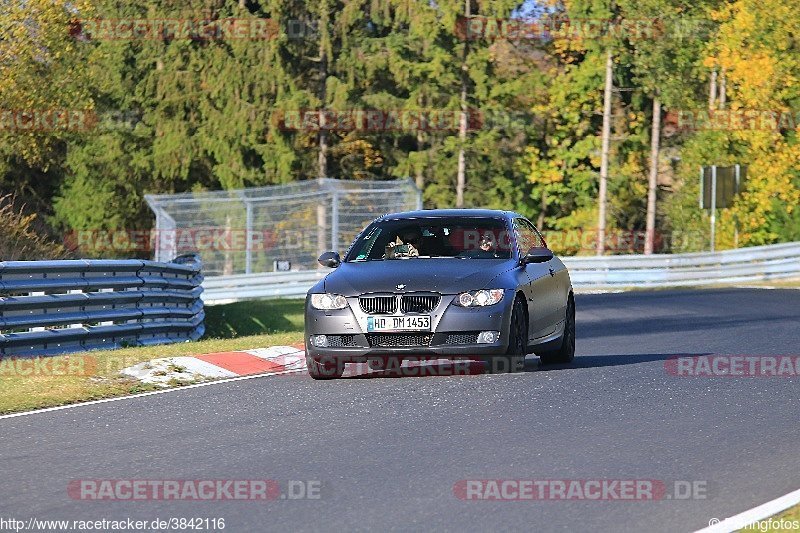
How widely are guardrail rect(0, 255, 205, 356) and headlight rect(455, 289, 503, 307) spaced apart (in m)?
4.99

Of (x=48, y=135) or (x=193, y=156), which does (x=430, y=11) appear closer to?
(x=193, y=156)

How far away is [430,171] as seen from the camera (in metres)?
64.6

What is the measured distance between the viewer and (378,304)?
45.8 feet

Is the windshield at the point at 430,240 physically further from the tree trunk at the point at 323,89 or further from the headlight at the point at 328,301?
the tree trunk at the point at 323,89

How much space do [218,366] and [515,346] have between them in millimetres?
3104

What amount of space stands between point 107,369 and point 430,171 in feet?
164

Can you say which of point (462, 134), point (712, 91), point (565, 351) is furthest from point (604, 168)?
point (565, 351)

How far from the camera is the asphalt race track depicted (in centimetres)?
789

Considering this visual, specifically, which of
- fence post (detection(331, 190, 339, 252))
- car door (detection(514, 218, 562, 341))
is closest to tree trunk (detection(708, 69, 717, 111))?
fence post (detection(331, 190, 339, 252))

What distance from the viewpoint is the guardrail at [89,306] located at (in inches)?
655

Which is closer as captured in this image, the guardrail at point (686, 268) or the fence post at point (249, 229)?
the fence post at point (249, 229)

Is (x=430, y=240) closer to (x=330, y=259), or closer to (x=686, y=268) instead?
(x=330, y=259)

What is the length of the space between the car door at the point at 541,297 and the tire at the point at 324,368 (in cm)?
179

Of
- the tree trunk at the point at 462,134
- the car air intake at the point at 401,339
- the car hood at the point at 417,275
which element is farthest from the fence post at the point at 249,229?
the tree trunk at the point at 462,134
